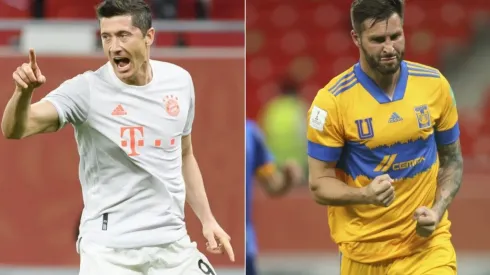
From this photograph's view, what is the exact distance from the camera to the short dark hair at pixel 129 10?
427 centimetres

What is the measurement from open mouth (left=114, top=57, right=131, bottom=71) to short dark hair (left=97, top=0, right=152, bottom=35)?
15 centimetres

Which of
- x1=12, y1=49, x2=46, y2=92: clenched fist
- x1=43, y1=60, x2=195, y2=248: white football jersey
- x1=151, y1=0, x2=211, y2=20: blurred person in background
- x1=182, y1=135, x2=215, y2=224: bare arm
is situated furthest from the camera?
x1=151, y1=0, x2=211, y2=20: blurred person in background

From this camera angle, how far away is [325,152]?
182 inches

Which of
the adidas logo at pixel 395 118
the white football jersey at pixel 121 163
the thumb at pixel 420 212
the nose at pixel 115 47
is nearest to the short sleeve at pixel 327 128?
the adidas logo at pixel 395 118

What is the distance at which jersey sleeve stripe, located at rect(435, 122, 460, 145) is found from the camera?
4.73 m

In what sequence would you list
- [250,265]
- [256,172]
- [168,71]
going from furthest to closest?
[250,265]
[256,172]
[168,71]

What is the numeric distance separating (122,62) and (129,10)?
0.22 m

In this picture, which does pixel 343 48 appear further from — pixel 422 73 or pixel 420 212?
pixel 420 212

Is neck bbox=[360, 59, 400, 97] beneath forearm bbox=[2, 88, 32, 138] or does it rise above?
above

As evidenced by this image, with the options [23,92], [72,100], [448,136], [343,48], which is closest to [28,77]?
[23,92]

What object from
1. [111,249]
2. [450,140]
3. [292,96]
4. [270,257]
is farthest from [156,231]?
[292,96]

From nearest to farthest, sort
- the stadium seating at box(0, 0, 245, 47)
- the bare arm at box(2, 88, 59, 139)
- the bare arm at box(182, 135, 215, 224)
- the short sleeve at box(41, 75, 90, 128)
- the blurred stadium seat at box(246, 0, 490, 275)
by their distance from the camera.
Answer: the bare arm at box(2, 88, 59, 139)
the short sleeve at box(41, 75, 90, 128)
the bare arm at box(182, 135, 215, 224)
the stadium seating at box(0, 0, 245, 47)
the blurred stadium seat at box(246, 0, 490, 275)

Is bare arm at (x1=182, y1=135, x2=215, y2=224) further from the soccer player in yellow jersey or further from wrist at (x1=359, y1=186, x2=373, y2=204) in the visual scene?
wrist at (x1=359, y1=186, x2=373, y2=204)

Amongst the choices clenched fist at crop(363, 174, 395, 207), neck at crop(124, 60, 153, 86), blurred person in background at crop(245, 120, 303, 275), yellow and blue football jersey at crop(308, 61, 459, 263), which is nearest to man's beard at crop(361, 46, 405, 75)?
yellow and blue football jersey at crop(308, 61, 459, 263)
